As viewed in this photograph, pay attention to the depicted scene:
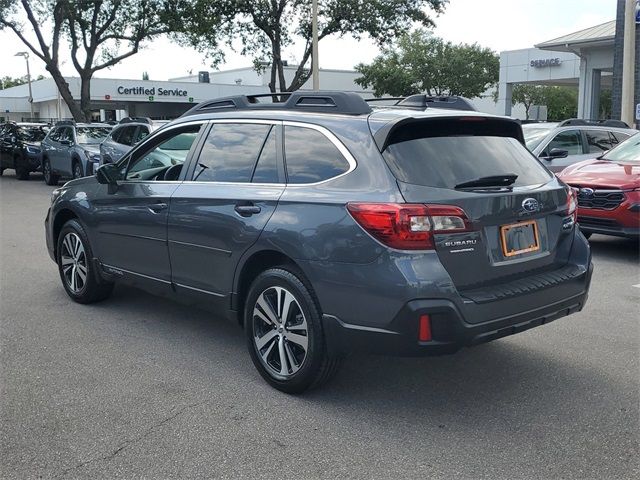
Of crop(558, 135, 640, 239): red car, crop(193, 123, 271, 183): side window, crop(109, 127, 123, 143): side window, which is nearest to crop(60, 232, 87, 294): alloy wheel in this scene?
crop(193, 123, 271, 183): side window

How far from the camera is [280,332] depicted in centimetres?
415

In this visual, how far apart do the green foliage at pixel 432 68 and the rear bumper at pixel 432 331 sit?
156 feet

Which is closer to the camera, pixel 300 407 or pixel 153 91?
pixel 300 407

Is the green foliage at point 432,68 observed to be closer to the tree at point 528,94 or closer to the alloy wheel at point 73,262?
the tree at point 528,94

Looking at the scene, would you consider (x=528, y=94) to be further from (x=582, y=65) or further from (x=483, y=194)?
(x=483, y=194)

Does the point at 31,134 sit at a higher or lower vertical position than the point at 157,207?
higher

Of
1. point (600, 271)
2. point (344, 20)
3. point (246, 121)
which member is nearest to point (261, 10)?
point (344, 20)

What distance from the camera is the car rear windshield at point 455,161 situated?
3.78 metres

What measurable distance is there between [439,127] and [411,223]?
0.77m

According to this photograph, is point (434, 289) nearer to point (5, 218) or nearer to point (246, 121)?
point (246, 121)

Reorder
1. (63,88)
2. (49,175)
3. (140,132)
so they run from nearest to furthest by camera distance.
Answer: (140,132)
(49,175)
(63,88)

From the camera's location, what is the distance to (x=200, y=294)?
478cm

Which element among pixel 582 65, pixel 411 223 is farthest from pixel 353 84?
pixel 411 223

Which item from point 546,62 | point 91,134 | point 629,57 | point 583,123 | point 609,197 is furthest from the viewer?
point 546,62
